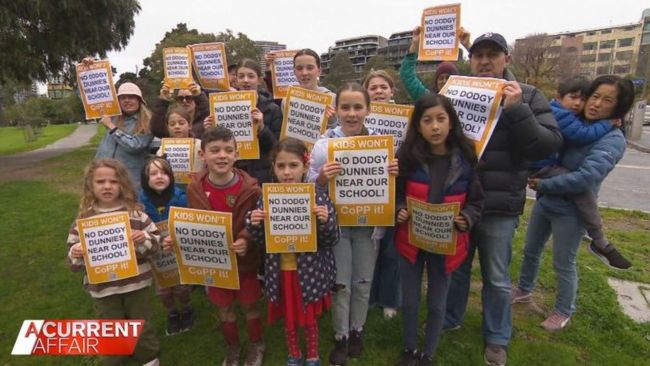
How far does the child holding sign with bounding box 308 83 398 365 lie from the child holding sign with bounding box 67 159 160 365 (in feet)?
4.37

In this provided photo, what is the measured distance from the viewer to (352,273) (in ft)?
10.4

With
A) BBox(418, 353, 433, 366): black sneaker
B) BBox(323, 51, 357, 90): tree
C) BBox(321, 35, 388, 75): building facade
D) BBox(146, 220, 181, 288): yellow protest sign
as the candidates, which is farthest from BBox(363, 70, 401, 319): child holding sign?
BBox(321, 35, 388, 75): building facade

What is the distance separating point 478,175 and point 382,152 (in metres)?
0.74

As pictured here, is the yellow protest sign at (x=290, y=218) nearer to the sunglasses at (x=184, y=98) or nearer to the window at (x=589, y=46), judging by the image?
the sunglasses at (x=184, y=98)

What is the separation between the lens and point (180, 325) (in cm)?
383

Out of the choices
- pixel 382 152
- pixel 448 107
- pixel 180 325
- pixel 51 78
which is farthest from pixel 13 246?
pixel 51 78

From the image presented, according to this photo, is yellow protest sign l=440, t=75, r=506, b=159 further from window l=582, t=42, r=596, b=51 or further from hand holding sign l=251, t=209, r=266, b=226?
window l=582, t=42, r=596, b=51

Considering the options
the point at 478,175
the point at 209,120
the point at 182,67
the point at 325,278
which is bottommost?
the point at 325,278

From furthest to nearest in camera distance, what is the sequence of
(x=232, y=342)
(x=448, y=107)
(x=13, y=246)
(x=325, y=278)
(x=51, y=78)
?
(x=51, y=78) → (x=13, y=246) → (x=232, y=342) → (x=325, y=278) → (x=448, y=107)

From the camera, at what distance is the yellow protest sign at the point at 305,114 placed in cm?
355

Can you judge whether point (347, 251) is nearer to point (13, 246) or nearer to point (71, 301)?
point (71, 301)

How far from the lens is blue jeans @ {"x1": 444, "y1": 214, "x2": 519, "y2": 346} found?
296 cm

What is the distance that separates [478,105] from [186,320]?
3269 millimetres

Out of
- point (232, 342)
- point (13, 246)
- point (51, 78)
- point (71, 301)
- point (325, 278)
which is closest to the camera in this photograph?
point (325, 278)
